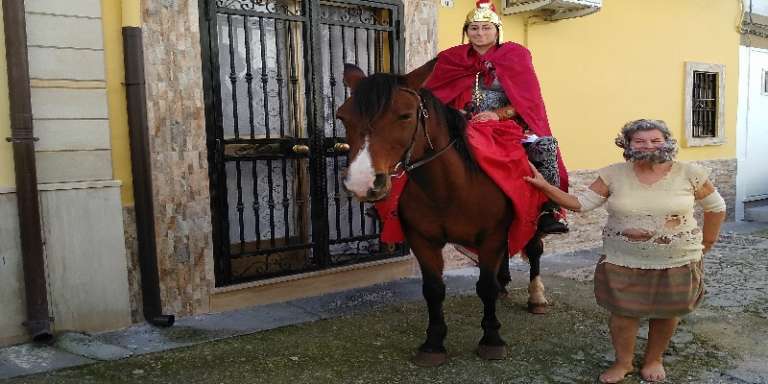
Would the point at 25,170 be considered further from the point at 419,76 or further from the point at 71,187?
the point at 419,76

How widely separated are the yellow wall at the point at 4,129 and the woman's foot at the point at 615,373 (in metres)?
3.77

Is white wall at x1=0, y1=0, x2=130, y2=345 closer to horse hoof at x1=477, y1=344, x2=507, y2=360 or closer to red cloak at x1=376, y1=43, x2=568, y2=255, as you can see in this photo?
red cloak at x1=376, y1=43, x2=568, y2=255

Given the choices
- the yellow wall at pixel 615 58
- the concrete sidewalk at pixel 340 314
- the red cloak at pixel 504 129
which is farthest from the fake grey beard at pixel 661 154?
the yellow wall at pixel 615 58

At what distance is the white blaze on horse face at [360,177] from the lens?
2838mm

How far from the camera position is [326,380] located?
356 cm

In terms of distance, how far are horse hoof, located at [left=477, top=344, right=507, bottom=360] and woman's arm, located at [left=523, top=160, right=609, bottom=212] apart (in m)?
0.97

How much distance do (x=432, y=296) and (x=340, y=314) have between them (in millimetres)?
1328

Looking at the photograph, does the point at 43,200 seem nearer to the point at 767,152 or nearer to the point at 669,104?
the point at 669,104

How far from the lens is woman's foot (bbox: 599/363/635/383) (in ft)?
11.3

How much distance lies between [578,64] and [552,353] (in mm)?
Answer: 4661

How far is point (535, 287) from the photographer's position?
500cm

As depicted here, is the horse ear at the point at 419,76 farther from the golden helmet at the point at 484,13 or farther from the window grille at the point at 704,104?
the window grille at the point at 704,104

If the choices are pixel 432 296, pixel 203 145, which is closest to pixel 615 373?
pixel 432 296

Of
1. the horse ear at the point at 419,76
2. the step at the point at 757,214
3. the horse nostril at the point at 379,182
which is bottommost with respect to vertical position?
the step at the point at 757,214
